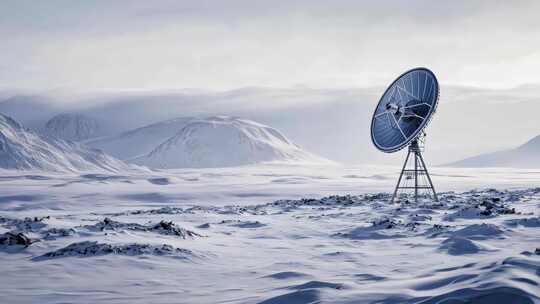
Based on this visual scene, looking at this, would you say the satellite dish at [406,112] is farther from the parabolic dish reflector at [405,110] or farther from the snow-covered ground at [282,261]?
the snow-covered ground at [282,261]

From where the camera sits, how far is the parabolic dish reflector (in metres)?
52.6

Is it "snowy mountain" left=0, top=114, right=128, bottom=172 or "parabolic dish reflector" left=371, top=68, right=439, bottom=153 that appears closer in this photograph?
"parabolic dish reflector" left=371, top=68, right=439, bottom=153

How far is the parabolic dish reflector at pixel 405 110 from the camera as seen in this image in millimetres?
52625

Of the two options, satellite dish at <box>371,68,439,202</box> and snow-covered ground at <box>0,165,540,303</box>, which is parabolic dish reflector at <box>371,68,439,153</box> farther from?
snow-covered ground at <box>0,165,540,303</box>

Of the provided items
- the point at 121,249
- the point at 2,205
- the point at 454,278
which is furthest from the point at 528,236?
the point at 2,205

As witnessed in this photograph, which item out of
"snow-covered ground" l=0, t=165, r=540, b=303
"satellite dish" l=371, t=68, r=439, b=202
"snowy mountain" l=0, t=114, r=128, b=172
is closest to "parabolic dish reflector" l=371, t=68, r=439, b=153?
"satellite dish" l=371, t=68, r=439, b=202

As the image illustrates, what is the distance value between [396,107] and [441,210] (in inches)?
450

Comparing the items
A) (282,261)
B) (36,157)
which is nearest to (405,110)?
(282,261)

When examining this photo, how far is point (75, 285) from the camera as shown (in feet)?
67.4

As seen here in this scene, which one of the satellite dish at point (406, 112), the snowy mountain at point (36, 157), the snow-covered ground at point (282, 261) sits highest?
the snowy mountain at point (36, 157)

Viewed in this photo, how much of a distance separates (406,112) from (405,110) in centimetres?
22

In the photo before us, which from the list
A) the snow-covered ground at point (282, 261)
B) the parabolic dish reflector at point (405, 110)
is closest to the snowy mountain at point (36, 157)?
the parabolic dish reflector at point (405, 110)

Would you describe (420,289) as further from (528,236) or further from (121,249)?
Answer: (528,236)

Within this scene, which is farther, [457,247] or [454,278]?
[457,247]
